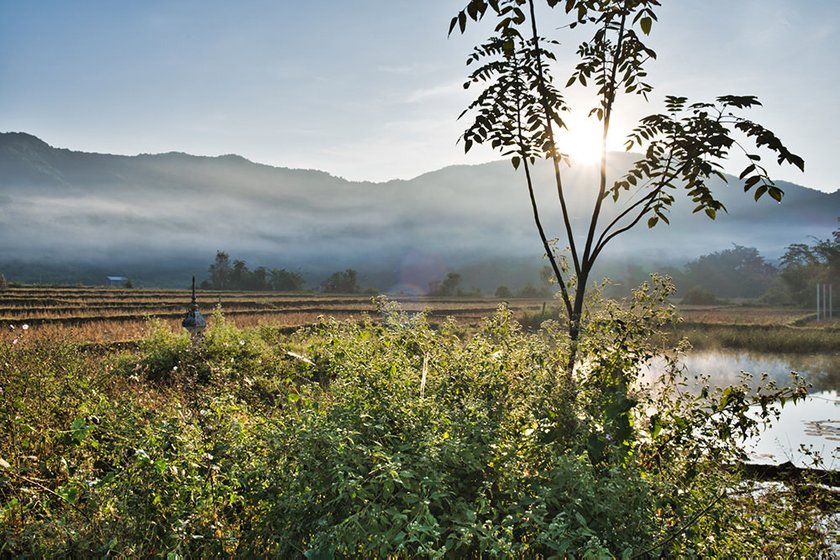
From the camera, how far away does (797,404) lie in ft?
35.9

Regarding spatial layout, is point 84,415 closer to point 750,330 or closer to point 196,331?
point 196,331

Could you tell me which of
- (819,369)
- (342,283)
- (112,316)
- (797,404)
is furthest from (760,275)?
(797,404)

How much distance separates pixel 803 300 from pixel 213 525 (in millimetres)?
64221

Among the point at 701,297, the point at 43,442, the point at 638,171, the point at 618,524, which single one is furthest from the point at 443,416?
the point at 701,297

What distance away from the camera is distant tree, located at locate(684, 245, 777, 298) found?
10840cm

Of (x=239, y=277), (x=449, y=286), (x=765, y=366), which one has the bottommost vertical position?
(x=765, y=366)

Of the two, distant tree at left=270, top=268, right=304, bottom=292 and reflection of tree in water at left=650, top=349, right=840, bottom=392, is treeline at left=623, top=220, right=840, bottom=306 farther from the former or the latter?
distant tree at left=270, top=268, right=304, bottom=292

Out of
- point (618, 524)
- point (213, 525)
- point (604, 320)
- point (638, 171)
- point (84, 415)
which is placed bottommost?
point (213, 525)

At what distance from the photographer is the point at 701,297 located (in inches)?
2303

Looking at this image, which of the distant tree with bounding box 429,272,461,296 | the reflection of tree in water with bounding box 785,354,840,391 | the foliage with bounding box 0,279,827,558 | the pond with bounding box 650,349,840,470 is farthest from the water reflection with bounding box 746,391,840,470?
the distant tree with bounding box 429,272,461,296

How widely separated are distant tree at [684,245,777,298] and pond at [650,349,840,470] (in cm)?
9178

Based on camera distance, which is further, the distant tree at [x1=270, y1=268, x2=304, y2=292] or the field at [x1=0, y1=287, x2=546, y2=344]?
the distant tree at [x1=270, y1=268, x2=304, y2=292]

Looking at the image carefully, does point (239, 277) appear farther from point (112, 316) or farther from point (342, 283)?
point (112, 316)

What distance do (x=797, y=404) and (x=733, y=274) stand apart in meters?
125
